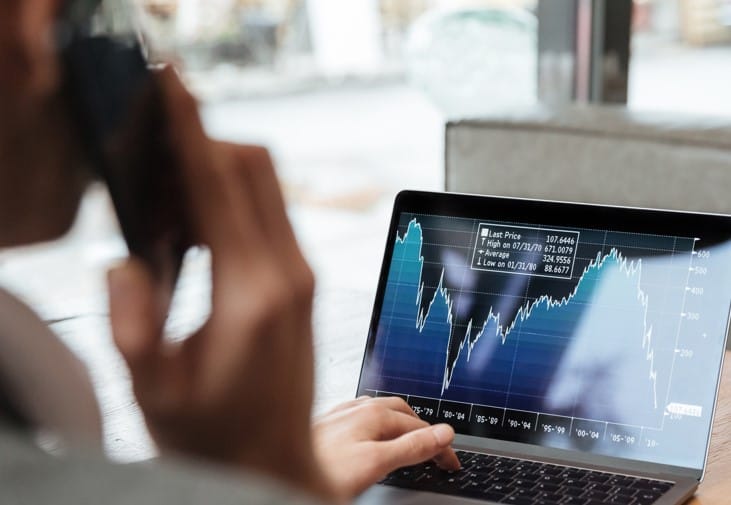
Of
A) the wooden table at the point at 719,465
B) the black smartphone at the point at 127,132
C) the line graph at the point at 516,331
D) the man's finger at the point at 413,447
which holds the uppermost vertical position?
the black smartphone at the point at 127,132

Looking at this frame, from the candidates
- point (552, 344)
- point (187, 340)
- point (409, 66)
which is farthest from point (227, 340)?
point (409, 66)

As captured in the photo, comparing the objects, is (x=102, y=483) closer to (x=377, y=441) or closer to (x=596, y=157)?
(x=377, y=441)

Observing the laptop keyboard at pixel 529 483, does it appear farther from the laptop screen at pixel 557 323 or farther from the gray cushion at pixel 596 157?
the gray cushion at pixel 596 157

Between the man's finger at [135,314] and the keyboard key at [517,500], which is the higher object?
the man's finger at [135,314]

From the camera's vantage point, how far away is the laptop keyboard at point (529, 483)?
81 centimetres

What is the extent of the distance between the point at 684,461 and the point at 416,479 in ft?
0.71

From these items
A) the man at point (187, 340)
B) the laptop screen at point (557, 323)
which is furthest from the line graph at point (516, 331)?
the man at point (187, 340)

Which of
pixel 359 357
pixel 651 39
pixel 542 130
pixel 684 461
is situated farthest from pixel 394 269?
pixel 651 39

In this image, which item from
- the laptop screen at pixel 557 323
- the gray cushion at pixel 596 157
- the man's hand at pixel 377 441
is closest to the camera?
the man's hand at pixel 377 441

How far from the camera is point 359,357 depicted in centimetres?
118

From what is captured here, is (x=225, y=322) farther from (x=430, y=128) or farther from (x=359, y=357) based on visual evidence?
(x=430, y=128)

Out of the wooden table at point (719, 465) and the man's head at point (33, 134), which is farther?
the wooden table at point (719, 465)

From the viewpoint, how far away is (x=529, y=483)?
83cm

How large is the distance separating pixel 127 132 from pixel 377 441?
0.61 metres
